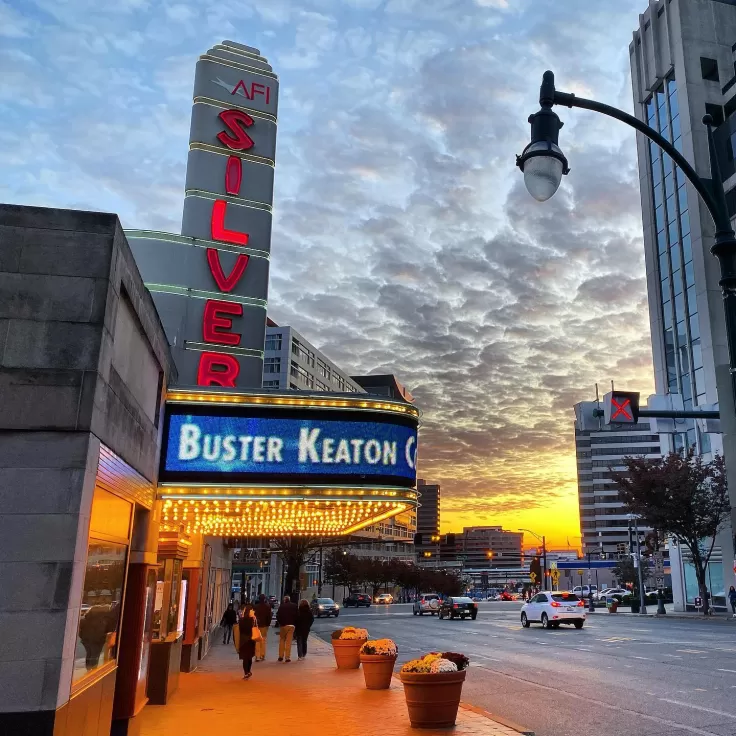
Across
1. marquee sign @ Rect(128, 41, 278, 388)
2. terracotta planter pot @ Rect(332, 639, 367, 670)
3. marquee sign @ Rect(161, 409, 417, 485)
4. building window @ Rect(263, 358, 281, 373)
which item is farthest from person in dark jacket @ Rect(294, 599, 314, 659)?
building window @ Rect(263, 358, 281, 373)

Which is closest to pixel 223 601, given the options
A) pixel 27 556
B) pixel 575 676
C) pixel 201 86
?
pixel 575 676

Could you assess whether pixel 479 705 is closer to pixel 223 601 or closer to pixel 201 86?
pixel 201 86

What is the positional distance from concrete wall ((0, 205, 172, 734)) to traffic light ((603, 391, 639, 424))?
6294mm

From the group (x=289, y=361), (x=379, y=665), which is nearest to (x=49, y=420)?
(x=379, y=665)

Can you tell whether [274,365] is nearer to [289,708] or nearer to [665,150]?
[289,708]

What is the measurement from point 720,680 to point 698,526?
30.7m

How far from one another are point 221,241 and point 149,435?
8.64 metres

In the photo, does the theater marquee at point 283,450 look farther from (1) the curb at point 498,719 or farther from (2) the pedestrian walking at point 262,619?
(2) the pedestrian walking at point 262,619

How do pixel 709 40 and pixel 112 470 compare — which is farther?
pixel 709 40

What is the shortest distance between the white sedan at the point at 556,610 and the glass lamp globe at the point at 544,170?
29.8m

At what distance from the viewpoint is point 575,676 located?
Answer: 1605 centimetres

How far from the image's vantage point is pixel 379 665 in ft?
46.6

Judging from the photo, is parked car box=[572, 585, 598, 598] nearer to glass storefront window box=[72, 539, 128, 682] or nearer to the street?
the street

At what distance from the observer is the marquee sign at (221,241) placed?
17047mm
